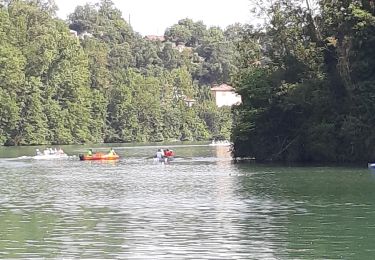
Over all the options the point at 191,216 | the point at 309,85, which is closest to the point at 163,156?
the point at 309,85

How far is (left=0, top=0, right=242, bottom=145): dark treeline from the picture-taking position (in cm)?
11138

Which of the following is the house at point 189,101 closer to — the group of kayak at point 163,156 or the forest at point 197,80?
the forest at point 197,80

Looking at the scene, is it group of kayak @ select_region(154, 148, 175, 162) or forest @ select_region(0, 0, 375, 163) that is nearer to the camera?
forest @ select_region(0, 0, 375, 163)

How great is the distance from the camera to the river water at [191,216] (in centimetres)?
2000

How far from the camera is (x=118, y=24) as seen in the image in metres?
165

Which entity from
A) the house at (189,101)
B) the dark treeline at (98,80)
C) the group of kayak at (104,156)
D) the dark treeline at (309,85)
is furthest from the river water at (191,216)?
the house at (189,101)

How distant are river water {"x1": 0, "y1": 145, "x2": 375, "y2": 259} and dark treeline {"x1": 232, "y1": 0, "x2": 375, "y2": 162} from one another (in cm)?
794

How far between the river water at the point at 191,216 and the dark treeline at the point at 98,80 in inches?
2501

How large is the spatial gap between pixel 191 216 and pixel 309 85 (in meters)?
30.1

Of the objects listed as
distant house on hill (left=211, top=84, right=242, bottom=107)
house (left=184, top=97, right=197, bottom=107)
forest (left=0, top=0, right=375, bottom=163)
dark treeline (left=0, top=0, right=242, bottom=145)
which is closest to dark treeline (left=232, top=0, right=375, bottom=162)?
forest (left=0, top=0, right=375, bottom=163)

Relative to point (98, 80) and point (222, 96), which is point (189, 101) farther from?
point (98, 80)

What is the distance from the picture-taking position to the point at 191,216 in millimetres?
26359

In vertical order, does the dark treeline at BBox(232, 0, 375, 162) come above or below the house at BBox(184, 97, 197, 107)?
below

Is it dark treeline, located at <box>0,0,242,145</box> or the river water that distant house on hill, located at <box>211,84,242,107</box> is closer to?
dark treeline, located at <box>0,0,242,145</box>
